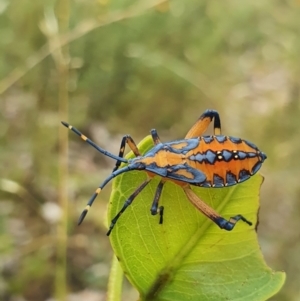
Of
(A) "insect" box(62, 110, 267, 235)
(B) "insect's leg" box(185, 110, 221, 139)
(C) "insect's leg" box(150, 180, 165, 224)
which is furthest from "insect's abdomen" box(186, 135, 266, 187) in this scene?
(C) "insect's leg" box(150, 180, 165, 224)

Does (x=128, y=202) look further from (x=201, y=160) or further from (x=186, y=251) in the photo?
(x=201, y=160)

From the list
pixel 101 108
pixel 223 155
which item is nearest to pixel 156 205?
pixel 223 155

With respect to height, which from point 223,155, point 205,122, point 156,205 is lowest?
point 156,205

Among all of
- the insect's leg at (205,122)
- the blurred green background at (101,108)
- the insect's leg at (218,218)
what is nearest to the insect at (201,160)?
the insect's leg at (205,122)

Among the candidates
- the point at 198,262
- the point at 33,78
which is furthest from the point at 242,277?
the point at 33,78

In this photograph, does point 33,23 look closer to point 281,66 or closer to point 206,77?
point 206,77

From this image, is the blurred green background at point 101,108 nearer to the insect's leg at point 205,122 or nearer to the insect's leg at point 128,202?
the insect's leg at point 205,122

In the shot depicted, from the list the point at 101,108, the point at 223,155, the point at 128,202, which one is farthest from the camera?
the point at 101,108
